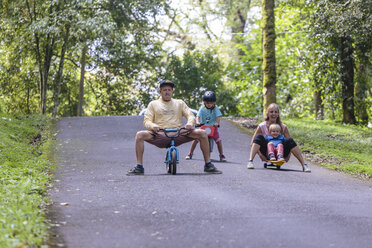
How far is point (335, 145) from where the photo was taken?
1697 centimetres

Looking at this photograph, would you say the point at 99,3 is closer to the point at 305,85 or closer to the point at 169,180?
the point at 305,85

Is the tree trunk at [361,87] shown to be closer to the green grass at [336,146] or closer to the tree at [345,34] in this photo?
the tree at [345,34]

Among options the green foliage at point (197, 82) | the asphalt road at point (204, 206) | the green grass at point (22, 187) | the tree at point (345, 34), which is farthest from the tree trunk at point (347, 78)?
the green grass at point (22, 187)

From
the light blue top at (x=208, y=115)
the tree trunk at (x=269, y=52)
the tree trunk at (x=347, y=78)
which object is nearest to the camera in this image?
the light blue top at (x=208, y=115)

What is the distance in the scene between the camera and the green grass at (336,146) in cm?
1318

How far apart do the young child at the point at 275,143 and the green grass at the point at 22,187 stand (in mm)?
4212

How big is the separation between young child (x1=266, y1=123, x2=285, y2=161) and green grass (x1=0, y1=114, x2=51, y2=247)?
4.21 m

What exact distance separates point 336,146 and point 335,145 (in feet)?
0.42

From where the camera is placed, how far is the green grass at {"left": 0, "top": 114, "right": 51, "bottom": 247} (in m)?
5.45

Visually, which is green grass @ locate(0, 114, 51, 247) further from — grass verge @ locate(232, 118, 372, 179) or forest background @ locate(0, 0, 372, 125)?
forest background @ locate(0, 0, 372, 125)

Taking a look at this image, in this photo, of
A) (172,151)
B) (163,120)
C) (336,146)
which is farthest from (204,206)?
(336,146)

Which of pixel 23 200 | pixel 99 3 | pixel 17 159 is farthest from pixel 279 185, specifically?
pixel 99 3

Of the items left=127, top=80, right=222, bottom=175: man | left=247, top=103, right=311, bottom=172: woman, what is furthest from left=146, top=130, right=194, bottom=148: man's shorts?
left=247, top=103, right=311, bottom=172: woman

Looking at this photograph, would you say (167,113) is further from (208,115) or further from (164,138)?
(208,115)
